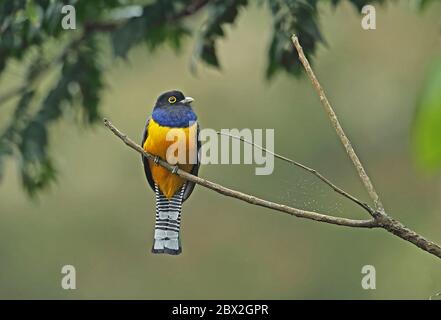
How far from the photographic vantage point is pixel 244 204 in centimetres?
232

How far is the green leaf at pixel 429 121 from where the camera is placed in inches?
12.5

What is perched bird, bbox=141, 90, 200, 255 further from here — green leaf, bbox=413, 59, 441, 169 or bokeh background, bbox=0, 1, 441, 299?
green leaf, bbox=413, 59, 441, 169

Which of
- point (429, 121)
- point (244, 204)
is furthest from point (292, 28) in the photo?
point (429, 121)

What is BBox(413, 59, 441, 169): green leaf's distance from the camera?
0.32m

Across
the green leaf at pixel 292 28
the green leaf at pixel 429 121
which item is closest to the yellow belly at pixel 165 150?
the green leaf at pixel 292 28

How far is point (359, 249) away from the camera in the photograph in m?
3.29

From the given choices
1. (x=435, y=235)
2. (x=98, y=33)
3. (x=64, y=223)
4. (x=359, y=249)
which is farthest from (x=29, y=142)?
(x=359, y=249)

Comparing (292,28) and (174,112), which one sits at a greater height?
(292,28)

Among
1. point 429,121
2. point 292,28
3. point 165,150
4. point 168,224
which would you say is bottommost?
point 429,121

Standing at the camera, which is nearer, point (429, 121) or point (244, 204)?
point (429, 121)

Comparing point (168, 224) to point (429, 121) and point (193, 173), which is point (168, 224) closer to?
point (193, 173)

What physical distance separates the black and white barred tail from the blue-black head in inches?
4.6

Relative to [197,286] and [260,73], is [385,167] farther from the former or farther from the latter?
[197,286]

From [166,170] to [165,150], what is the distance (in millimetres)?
36
